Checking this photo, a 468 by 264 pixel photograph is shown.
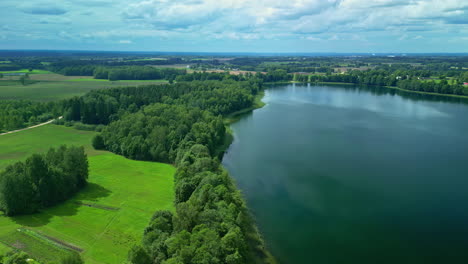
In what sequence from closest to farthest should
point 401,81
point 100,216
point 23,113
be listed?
point 100,216 < point 23,113 < point 401,81

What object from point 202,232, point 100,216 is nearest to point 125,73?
point 100,216

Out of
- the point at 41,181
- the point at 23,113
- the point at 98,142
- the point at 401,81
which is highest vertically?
the point at 401,81

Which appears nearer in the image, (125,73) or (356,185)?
(356,185)

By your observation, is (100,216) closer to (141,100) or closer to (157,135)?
(157,135)

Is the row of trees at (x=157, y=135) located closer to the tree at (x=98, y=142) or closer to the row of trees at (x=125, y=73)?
the tree at (x=98, y=142)

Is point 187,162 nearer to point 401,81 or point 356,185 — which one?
point 356,185

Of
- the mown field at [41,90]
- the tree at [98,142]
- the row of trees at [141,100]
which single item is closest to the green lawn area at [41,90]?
the mown field at [41,90]

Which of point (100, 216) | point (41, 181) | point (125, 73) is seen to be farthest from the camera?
point (125, 73)

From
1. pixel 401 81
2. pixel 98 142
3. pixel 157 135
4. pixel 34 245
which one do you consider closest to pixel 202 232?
pixel 34 245

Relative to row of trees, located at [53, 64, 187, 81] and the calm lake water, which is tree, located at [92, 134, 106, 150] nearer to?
the calm lake water

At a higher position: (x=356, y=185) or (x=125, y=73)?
(x=125, y=73)
